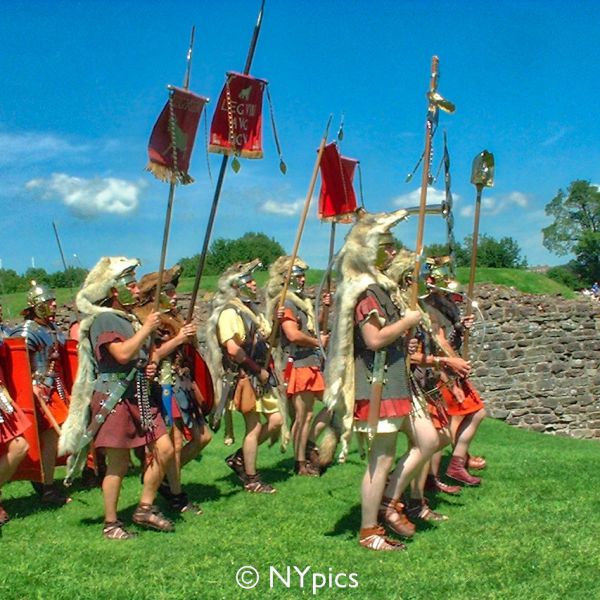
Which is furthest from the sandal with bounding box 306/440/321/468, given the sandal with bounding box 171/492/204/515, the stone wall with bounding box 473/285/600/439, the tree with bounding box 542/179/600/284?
the tree with bounding box 542/179/600/284

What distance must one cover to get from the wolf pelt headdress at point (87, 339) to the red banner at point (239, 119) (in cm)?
131

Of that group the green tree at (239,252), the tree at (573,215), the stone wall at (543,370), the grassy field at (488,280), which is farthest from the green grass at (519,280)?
the tree at (573,215)

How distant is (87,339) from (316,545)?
2088 millimetres

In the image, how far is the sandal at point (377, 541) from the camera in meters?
4.96

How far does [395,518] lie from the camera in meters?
5.25

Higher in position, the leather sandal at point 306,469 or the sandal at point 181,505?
the leather sandal at point 306,469

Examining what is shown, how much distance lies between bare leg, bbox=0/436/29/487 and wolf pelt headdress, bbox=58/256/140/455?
55 cm

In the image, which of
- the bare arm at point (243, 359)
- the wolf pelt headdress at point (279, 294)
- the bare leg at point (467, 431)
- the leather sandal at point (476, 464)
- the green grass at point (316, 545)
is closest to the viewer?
the green grass at point (316, 545)

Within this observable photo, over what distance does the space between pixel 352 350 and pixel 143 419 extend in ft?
5.16

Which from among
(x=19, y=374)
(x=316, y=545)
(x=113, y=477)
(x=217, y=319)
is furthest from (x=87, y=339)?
(x=316, y=545)

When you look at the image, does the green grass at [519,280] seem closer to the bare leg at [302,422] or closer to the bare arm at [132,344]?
the bare leg at [302,422]

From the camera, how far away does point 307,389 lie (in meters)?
7.80

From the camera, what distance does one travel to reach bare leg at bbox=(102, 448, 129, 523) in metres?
5.38

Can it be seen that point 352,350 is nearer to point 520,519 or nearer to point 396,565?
point 396,565
